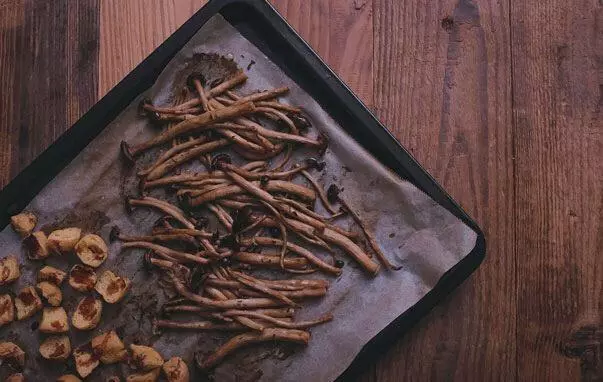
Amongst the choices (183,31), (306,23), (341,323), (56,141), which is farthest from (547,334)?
(56,141)

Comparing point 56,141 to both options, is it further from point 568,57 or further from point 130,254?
point 568,57

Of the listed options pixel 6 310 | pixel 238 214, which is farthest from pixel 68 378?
pixel 238 214

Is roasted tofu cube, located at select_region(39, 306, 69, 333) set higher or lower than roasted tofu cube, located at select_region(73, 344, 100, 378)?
higher

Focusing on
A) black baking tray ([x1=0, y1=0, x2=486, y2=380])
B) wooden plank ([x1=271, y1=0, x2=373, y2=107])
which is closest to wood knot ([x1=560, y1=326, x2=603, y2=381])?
black baking tray ([x1=0, y1=0, x2=486, y2=380])

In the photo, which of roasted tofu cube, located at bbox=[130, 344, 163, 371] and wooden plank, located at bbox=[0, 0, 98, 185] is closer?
roasted tofu cube, located at bbox=[130, 344, 163, 371]

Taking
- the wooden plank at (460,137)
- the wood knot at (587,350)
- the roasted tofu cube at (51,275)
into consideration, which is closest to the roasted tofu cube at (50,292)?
the roasted tofu cube at (51,275)

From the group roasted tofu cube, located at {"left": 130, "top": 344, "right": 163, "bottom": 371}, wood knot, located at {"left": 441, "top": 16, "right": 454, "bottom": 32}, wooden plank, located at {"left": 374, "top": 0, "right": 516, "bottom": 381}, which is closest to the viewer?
roasted tofu cube, located at {"left": 130, "top": 344, "right": 163, "bottom": 371}

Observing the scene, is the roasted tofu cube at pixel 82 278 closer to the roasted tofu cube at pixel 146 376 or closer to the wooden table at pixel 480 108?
the roasted tofu cube at pixel 146 376

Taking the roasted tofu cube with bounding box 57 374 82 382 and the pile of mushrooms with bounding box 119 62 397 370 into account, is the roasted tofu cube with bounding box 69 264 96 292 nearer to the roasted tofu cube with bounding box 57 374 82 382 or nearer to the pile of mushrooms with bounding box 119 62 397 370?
the pile of mushrooms with bounding box 119 62 397 370

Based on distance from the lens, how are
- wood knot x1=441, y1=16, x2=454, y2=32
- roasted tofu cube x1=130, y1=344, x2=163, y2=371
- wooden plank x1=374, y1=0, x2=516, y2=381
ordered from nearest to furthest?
roasted tofu cube x1=130, y1=344, x2=163, y2=371
wooden plank x1=374, y1=0, x2=516, y2=381
wood knot x1=441, y1=16, x2=454, y2=32
